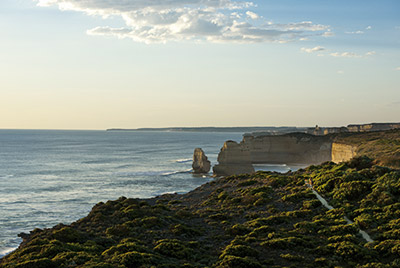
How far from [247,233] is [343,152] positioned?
53422 millimetres

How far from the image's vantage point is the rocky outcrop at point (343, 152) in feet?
233

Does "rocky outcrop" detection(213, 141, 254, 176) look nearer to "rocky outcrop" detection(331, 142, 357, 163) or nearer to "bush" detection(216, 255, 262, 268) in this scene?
"rocky outcrop" detection(331, 142, 357, 163)

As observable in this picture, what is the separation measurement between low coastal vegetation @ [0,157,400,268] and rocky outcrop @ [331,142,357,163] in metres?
34.4

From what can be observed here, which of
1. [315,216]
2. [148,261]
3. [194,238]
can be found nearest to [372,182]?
[315,216]

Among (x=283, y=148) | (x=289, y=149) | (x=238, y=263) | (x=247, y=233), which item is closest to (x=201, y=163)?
(x=283, y=148)

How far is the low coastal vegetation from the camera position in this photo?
2084 cm

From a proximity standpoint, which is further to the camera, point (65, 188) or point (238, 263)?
point (65, 188)

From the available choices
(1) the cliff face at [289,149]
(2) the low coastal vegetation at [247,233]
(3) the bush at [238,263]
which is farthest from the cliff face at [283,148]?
(3) the bush at [238,263]

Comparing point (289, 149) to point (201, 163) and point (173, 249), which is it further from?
point (173, 249)

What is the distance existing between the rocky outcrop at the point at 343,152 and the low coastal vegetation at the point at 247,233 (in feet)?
113

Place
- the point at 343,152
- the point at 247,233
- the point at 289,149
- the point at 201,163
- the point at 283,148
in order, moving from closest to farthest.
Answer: the point at 247,233, the point at 343,152, the point at 201,163, the point at 289,149, the point at 283,148

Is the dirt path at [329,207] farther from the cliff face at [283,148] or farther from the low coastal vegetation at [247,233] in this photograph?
the cliff face at [283,148]

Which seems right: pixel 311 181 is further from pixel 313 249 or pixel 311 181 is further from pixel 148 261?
pixel 148 261

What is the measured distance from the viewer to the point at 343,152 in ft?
244
